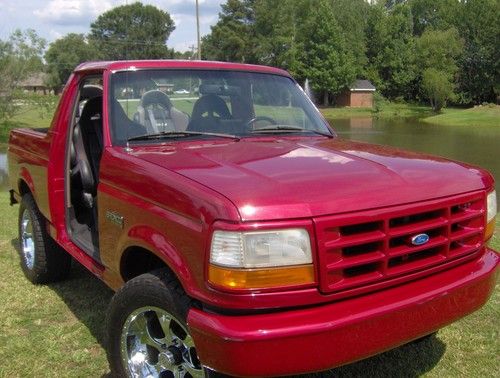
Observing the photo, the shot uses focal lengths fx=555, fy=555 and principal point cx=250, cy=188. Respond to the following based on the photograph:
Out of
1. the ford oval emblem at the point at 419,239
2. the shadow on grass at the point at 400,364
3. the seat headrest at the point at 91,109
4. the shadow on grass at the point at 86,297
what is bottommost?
the shadow on grass at the point at 400,364

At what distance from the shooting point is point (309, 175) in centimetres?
266

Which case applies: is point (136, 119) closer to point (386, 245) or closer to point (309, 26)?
point (386, 245)

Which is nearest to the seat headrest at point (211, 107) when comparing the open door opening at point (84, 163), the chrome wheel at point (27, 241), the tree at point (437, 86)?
the open door opening at point (84, 163)

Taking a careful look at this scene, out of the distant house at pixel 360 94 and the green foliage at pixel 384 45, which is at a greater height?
the green foliage at pixel 384 45

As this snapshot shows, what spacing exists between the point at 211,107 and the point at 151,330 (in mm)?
1639

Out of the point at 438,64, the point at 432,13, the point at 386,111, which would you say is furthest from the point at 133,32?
the point at 438,64

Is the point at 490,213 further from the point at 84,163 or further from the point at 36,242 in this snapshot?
the point at 36,242

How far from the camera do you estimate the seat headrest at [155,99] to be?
369 centimetres

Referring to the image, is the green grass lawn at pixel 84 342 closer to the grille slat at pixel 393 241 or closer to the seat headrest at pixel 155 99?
the grille slat at pixel 393 241

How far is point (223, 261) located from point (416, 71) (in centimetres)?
6882

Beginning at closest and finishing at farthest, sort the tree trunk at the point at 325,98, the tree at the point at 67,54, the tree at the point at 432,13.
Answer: the tree trunk at the point at 325,98 → the tree at the point at 432,13 → the tree at the point at 67,54

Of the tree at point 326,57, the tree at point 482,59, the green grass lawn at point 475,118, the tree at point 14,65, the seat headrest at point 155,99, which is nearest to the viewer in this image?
the seat headrest at point 155,99

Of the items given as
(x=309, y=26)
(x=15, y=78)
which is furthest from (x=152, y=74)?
(x=309, y=26)

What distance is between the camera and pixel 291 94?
4.41 metres
